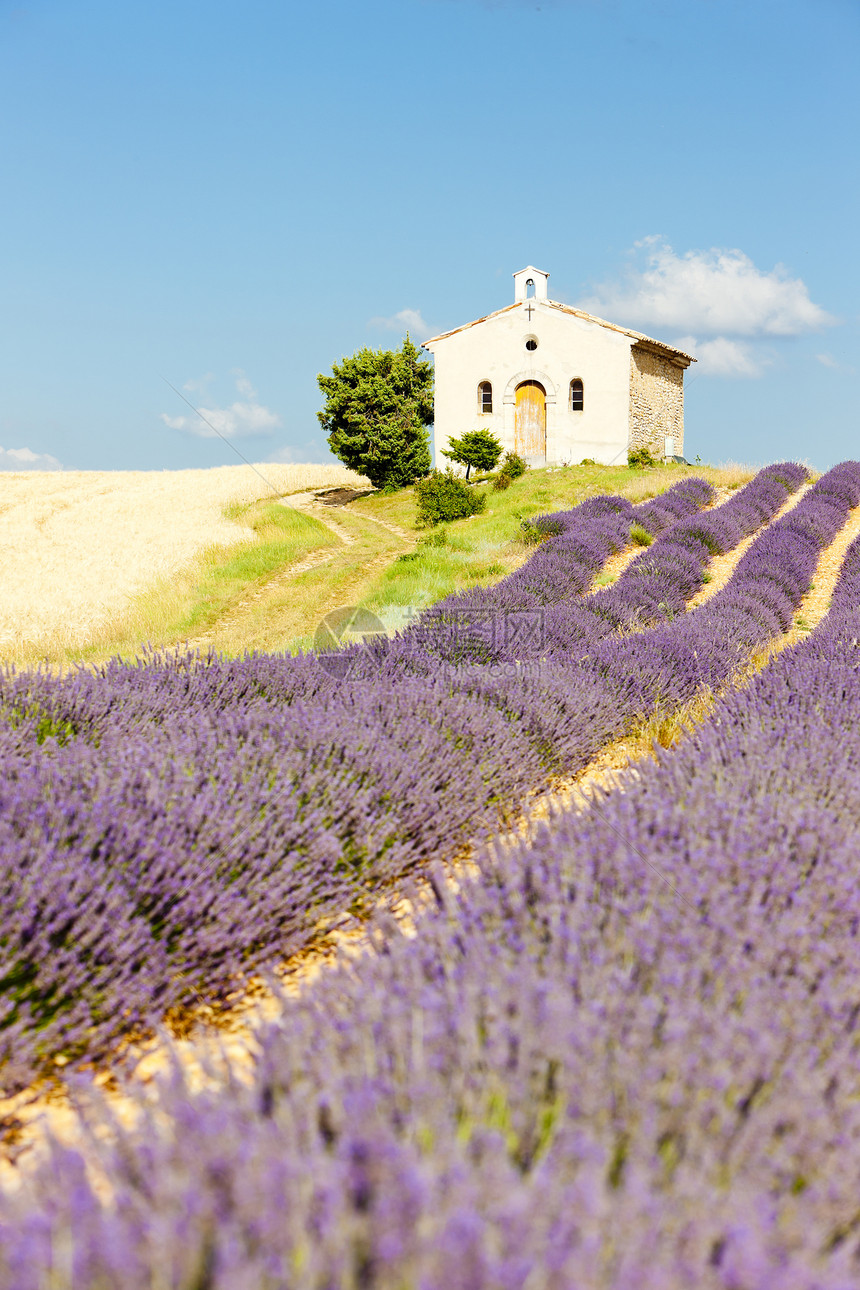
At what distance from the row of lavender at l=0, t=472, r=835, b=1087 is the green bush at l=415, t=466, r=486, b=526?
37.3ft

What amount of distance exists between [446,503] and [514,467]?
4.00 m

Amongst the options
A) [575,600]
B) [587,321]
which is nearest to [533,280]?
[587,321]

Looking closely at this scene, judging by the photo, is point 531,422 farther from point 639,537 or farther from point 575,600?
point 575,600

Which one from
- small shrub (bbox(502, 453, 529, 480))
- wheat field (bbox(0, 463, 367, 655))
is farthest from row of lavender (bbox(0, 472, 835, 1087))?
small shrub (bbox(502, 453, 529, 480))

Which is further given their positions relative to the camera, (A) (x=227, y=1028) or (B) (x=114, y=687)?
(B) (x=114, y=687)

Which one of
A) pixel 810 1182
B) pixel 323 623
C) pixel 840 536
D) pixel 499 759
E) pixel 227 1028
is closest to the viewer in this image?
pixel 810 1182

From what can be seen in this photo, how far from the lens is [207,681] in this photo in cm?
459

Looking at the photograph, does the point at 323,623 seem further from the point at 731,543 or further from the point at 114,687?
the point at 731,543

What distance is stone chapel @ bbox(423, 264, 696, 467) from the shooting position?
772 inches

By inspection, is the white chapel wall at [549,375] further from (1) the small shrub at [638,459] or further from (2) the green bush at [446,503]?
(2) the green bush at [446,503]

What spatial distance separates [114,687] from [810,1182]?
393 centimetres

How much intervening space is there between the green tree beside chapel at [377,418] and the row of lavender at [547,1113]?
19660mm

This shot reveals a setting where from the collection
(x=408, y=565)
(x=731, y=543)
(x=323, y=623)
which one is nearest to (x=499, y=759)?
(x=323, y=623)
